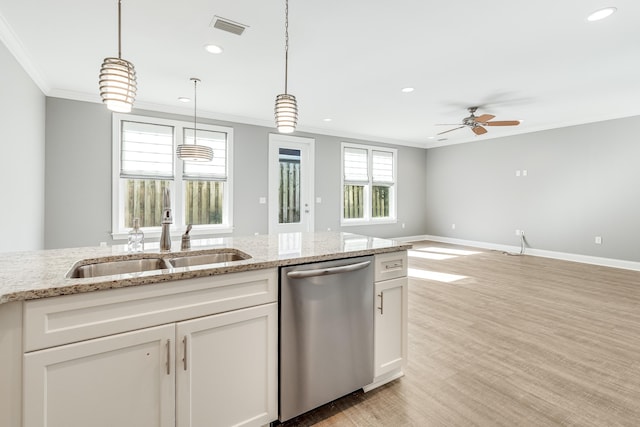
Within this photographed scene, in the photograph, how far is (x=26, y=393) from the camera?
42.9 inches

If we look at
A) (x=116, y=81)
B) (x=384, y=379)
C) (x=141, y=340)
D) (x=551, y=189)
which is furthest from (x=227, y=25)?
(x=551, y=189)

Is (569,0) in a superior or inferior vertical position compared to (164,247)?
superior

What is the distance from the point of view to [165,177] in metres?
5.14

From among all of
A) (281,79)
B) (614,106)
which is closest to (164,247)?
(281,79)

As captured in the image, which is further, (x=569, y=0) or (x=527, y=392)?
(x=569, y=0)

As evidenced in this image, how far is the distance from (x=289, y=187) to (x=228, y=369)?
17.1 ft

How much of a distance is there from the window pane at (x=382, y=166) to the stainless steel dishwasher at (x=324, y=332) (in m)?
6.23

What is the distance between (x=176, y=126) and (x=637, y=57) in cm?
609

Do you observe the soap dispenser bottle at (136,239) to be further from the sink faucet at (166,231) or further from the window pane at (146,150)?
the window pane at (146,150)

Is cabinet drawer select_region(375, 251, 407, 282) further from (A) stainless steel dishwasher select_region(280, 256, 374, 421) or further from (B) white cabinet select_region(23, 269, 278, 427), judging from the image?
(B) white cabinet select_region(23, 269, 278, 427)

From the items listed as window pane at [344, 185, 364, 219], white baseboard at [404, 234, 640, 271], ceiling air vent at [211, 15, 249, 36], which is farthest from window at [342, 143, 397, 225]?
ceiling air vent at [211, 15, 249, 36]

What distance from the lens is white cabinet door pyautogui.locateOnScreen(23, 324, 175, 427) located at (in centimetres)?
111

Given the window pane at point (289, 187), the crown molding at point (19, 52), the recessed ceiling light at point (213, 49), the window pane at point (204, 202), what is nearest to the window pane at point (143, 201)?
the window pane at point (204, 202)

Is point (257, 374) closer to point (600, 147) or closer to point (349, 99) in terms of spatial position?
point (349, 99)
